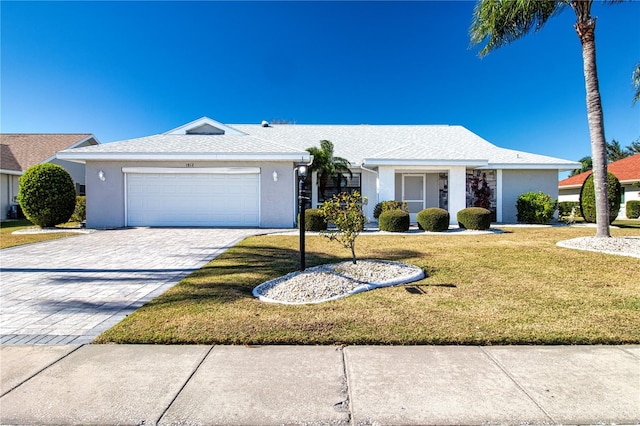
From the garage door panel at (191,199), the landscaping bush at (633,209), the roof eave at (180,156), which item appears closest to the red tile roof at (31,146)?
the roof eave at (180,156)

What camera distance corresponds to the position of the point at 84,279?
19.9ft

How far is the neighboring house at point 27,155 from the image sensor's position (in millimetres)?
20734

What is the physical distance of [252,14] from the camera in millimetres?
12453

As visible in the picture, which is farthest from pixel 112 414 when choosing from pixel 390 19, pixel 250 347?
pixel 390 19

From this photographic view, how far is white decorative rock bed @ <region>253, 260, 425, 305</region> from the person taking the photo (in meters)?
4.89

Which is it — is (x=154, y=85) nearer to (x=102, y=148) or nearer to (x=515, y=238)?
(x=102, y=148)

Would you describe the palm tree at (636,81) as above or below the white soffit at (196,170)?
above

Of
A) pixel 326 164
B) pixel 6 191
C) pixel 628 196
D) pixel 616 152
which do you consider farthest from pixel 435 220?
pixel 616 152

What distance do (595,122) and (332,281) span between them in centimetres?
932

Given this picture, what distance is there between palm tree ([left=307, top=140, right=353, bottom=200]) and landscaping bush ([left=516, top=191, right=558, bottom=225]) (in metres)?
8.74

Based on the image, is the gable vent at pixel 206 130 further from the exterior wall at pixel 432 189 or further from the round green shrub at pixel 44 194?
the exterior wall at pixel 432 189

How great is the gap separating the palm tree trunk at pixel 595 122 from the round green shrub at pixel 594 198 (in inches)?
260

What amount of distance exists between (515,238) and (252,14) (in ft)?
41.0

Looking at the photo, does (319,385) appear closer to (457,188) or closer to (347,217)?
(347,217)
